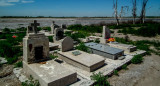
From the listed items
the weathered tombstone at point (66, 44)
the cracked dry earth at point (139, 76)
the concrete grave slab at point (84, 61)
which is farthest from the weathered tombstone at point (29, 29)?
the cracked dry earth at point (139, 76)

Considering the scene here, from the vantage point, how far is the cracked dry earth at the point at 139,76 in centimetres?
511

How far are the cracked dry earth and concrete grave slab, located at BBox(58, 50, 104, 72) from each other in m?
1.02

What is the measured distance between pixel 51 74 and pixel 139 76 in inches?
171

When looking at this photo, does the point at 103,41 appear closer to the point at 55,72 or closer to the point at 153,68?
the point at 153,68

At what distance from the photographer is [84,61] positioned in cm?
607

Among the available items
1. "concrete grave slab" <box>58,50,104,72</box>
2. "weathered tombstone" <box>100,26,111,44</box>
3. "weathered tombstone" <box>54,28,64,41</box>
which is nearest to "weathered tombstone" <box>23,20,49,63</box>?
"concrete grave slab" <box>58,50,104,72</box>

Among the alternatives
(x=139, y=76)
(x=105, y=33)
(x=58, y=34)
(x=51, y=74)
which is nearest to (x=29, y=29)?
(x=51, y=74)

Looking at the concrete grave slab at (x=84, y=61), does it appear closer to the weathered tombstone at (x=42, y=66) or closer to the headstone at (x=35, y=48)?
the weathered tombstone at (x=42, y=66)

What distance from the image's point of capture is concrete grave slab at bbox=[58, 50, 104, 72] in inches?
228

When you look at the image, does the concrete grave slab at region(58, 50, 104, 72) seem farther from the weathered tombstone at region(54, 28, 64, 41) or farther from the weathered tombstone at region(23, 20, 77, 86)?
the weathered tombstone at region(54, 28, 64, 41)

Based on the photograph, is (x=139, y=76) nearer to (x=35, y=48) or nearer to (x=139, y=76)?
(x=139, y=76)

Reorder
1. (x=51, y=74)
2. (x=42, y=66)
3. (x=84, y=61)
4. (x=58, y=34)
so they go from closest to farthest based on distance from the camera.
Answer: (x=51, y=74) → (x=42, y=66) → (x=84, y=61) → (x=58, y=34)

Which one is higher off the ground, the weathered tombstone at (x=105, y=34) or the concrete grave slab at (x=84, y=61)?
the weathered tombstone at (x=105, y=34)

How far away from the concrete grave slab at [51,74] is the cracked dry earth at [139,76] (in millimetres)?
1999
